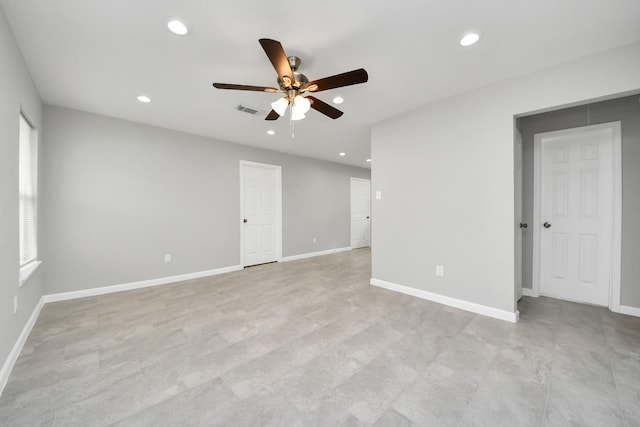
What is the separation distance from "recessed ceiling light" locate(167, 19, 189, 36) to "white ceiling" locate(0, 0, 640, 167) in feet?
0.15

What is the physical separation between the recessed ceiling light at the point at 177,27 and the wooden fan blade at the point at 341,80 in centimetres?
93

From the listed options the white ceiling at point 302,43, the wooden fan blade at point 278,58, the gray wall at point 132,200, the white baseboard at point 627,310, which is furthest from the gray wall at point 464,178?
the gray wall at point 132,200

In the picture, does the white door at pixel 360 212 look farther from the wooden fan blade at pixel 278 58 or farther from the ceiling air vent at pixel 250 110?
the wooden fan blade at pixel 278 58

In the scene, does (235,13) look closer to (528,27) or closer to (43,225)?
(528,27)

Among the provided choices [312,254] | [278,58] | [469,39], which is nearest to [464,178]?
[469,39]

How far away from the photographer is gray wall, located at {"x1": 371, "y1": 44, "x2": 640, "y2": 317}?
88.0 inches

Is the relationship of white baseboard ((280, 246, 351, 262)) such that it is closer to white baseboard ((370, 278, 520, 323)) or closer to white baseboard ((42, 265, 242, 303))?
white baseboard ((42, 265, 242, 303))

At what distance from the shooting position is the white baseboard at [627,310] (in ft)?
8.42

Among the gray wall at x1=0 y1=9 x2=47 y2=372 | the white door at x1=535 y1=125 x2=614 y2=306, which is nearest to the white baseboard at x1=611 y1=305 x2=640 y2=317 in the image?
the white door at x1=535 y1=125 x2=614 y2=306

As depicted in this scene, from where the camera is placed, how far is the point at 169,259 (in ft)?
13.0

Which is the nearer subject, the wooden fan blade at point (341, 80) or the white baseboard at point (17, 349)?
the white baseboard at point (17, 349)

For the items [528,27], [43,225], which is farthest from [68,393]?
[528,27]

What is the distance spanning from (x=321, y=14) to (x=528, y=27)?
4.80 feet

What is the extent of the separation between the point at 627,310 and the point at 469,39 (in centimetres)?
316
